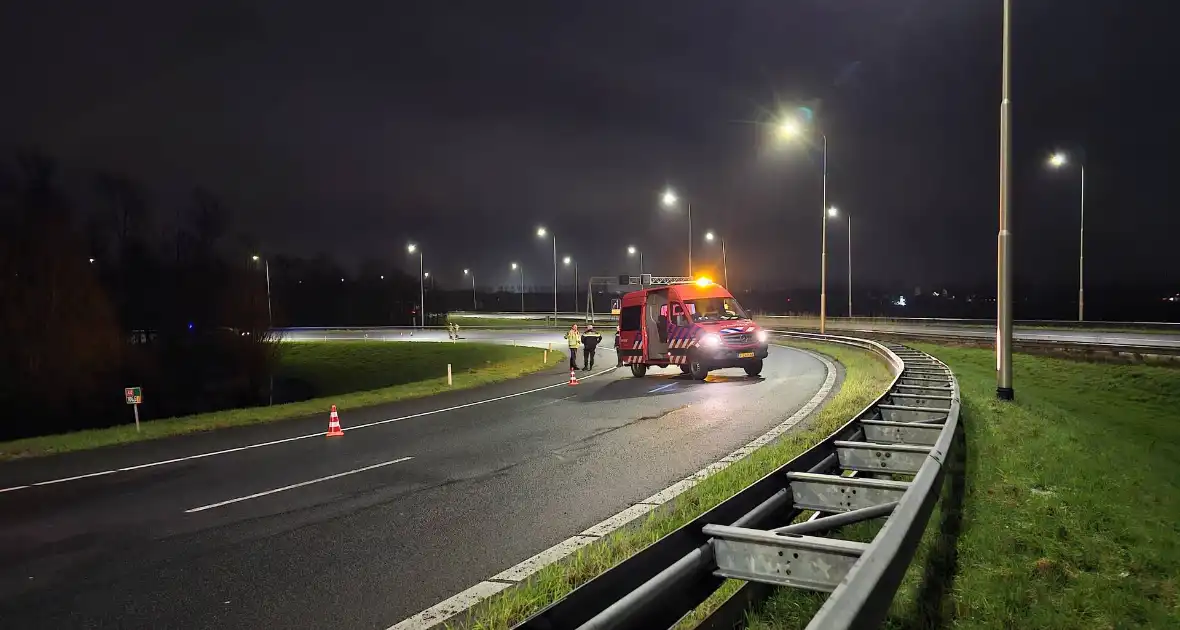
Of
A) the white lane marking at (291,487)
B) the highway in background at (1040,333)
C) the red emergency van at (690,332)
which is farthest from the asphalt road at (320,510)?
the highway in background at (1040,333)

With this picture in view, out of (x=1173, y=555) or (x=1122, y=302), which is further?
(x=1122, y=302)

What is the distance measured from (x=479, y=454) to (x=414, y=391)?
10.5m

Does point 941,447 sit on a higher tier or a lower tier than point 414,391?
higher

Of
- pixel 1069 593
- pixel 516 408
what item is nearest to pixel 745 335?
pixel 516 408

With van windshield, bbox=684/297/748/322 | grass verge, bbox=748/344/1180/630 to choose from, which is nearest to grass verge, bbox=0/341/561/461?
van windshield, bbox=684/297/748/322

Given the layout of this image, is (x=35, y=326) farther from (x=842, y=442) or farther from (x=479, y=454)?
(x=842, y=442)

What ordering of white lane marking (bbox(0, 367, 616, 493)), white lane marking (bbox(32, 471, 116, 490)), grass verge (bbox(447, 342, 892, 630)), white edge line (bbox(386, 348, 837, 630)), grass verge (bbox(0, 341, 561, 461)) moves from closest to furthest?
grass verge (bbox(447, 342, 892, 630)), white edge line (bbox(386, 348, 837, 630)), white lane marking (bbox(32, 471, 116, 490)), white lane marking (bbox(0, 367, 616, 493)), grass verge (bbox(0, 341, 561, 461))

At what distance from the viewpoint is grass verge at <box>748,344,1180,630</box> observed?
3.70 metres

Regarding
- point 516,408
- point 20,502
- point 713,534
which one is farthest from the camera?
point 516,408

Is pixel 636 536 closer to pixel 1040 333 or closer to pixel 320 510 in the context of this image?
pixel 320 510

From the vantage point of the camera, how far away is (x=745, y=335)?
19453 mm

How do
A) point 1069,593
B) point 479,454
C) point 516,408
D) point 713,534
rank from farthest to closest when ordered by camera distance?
1. point 516,408
2. point 479,454
3. point 1069,593
4. point 713,534

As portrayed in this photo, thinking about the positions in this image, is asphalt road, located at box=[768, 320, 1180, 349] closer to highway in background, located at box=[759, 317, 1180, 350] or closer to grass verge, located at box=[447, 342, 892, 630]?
highway in background, located at box=[759, 317, 1180, 350]

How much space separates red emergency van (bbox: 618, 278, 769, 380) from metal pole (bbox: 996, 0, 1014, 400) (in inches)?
300
